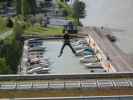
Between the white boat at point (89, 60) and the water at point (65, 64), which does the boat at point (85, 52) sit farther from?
the white boat at point (89, 60)

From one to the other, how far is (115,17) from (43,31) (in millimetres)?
4273

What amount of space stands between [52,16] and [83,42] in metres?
4.26

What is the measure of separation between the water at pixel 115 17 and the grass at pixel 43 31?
2.08 m

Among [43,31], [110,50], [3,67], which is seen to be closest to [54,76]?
[3,67]

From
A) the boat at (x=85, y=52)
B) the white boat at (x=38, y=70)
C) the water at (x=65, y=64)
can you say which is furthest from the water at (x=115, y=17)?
the white boat at (x=38, y=70)

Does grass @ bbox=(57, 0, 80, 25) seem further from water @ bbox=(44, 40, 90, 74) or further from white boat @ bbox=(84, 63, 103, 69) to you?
white boat @ bbox=(84, 63, 103, 69)

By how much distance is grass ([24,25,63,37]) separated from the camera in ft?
53.9

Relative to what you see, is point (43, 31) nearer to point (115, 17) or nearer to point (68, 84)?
point (115, 17)

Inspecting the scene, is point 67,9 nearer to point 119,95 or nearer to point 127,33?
point 127,33

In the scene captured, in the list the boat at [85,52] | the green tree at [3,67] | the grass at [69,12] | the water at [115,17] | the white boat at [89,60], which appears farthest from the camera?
the grass at [69,12]

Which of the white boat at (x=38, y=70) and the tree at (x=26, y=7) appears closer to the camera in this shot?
the white boat at (x=38, y=70)

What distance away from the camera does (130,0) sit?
2267 centimetres

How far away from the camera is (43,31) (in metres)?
17.1

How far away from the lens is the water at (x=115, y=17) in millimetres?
17506
